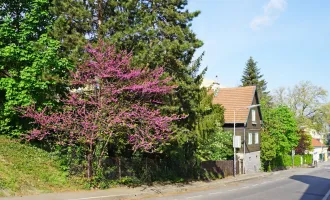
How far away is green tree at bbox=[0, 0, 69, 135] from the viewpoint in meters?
17.0

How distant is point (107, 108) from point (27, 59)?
16.6ft

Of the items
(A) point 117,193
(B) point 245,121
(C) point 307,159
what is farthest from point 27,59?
(C) point 307,159

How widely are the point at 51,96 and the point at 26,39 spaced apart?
128 inches

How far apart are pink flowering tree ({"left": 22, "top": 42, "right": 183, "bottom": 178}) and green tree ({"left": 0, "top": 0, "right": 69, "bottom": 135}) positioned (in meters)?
1.25

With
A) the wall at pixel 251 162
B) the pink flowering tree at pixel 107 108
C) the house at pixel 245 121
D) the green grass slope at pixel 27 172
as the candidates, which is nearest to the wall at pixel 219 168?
the house at pixel 245 121

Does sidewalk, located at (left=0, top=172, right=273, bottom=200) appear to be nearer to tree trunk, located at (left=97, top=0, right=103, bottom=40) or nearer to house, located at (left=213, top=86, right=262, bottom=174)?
tree trunk, located at (left=97, top=0, right=103, bottom=40)

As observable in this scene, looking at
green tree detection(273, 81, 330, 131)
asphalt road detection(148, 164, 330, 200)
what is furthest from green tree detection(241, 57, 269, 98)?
asphalt road detection(148, 164, 330, 200)

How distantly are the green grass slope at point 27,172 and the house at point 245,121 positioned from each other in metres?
23.6

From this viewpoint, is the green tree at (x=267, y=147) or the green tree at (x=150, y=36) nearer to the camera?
the green tree at (x=150, y=36)

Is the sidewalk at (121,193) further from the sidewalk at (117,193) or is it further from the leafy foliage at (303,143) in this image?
the leafy foliage at (303,143)

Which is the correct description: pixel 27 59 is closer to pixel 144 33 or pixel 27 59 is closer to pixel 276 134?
pixel 144 33

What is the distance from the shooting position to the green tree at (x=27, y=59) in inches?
668

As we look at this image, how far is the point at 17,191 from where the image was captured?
1373 centimetres

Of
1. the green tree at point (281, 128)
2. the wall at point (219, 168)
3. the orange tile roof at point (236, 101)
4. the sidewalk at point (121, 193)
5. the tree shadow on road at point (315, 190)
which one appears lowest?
the tree shadow on road at point (315, 190)
